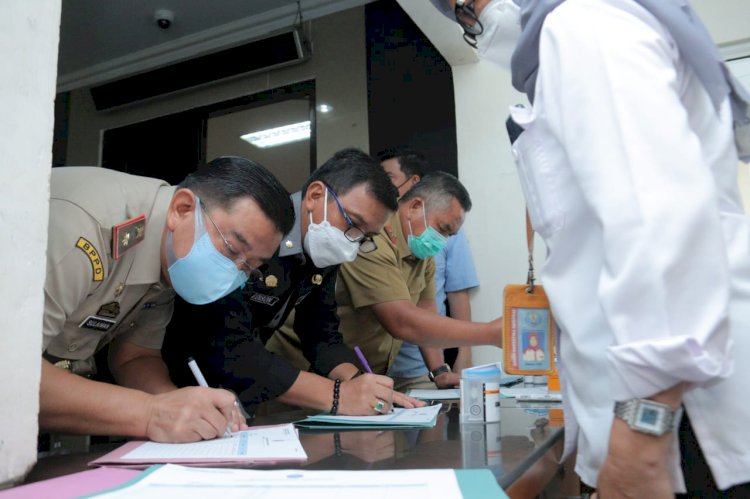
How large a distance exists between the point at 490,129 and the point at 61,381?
2.65 metres

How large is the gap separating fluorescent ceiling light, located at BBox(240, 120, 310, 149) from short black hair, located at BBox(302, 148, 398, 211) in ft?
8.40

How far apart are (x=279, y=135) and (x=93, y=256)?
3.85 metres

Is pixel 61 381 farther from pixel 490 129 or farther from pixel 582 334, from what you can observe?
pixel 490 129

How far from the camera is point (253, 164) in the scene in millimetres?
1480

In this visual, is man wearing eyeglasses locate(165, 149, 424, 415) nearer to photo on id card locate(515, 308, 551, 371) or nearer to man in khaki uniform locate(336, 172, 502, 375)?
man in khaki uniform locate(336, 172, 502, 375)

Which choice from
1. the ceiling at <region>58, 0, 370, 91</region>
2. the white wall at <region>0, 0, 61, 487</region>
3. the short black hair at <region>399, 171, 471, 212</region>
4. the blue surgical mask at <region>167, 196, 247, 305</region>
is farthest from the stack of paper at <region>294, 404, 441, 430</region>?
the ceiling at <region>58, 0, 370, 91</region>

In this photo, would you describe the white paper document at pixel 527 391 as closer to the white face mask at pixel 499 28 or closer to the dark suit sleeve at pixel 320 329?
the dark suit sleeve at pixel 320 329

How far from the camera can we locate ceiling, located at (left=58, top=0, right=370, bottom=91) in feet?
11.3

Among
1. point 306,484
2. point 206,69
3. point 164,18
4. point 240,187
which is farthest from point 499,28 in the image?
point 206,69

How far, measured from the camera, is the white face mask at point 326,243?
183cm

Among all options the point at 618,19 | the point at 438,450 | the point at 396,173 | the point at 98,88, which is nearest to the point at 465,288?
the point at 396,173

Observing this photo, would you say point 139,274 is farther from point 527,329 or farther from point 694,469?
point 694,469

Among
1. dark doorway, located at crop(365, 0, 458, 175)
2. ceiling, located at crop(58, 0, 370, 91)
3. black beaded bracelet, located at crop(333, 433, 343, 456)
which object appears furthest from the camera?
ceiling, located at crop(58, 0, 370, 91)

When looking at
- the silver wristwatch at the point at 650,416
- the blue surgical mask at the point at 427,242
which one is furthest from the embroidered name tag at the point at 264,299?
the silver wristwatch at the point at 650,416
